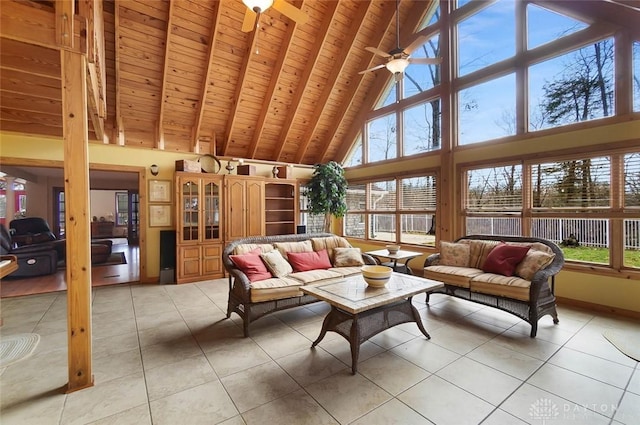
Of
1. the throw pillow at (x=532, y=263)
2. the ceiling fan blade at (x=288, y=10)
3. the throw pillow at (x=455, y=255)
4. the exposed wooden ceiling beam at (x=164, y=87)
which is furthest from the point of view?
the exposed wooden ceiling beam at (x=164, y=87)

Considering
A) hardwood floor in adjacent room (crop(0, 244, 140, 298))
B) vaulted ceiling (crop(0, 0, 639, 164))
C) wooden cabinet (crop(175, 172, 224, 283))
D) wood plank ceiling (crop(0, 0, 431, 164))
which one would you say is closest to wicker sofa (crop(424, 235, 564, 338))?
vaulted ceiling (crop(0, 0, 639, 164))

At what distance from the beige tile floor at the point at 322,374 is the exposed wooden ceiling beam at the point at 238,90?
387 cm

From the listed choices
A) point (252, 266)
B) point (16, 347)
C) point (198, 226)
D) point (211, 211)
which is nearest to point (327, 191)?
point (211, 211)

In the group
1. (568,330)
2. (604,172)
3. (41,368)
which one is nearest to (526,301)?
(568,330)

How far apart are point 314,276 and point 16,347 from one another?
3.10 metres

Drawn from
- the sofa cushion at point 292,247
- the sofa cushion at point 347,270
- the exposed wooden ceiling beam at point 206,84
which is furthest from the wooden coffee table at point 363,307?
the exposed wooden ceiling beam at point 206,84

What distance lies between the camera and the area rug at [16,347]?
262cm

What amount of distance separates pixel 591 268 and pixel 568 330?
4.02 ft

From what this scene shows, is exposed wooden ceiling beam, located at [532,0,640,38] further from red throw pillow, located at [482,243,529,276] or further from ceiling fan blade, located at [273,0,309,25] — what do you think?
ceiling fan blade, located at [273,0,309,25]

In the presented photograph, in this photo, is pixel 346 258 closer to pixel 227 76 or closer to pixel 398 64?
pixel 398 64

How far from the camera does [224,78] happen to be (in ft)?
17.4

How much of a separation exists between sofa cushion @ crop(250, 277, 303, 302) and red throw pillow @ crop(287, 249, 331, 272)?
1.56 ft

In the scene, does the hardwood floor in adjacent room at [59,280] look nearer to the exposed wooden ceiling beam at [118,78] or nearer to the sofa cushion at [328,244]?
the exposed wooden ceiling beam at [118,78]

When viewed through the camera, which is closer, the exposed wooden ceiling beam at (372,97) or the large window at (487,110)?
the large window at (487,110)
